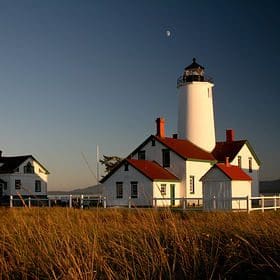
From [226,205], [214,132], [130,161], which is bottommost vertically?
[226,205]

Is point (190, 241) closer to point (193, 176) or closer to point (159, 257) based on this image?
point (159, 257)

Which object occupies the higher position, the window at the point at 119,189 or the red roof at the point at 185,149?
the red roof at the point at 185,149

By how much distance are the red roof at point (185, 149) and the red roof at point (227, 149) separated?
0.84 metres

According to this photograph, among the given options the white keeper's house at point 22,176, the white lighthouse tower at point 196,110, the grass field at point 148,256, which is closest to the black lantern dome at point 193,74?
the white lighthouse tower at point 196,110

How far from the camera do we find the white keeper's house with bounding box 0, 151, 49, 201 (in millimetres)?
53500

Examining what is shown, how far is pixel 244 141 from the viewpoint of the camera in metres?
42.8

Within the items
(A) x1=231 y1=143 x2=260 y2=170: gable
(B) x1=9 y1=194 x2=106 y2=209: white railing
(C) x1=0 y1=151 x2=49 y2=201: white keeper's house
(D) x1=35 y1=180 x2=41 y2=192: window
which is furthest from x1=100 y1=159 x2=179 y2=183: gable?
(D) x1=35 y1=180 x2=41 y2=192: window

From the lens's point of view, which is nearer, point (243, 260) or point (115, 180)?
point (243, 260)

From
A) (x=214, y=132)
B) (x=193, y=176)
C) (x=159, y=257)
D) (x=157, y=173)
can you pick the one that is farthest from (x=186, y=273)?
(x=214, y=132)

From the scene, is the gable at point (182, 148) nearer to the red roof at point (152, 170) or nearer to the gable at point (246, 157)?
the red roof at point (152, 170)

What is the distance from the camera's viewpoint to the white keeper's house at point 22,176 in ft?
176

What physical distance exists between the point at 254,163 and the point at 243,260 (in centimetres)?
Result: 3984

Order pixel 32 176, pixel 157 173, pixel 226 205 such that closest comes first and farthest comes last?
pixel 226 205 < pixel 157 173 < pixel 32 176

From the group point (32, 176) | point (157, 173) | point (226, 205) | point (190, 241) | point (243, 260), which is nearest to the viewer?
point (243, 260)
